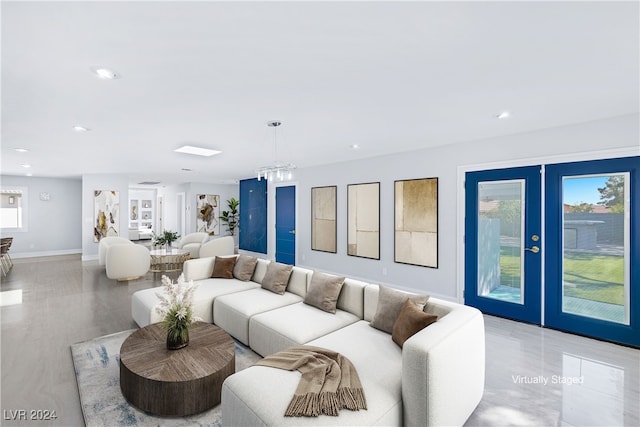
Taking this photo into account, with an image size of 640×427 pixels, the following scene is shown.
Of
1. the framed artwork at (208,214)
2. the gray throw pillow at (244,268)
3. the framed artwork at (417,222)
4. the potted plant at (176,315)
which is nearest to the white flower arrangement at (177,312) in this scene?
the potted plant at (176,315)

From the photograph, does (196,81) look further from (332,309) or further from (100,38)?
(332,309)

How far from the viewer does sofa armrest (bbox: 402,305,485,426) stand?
1.68m

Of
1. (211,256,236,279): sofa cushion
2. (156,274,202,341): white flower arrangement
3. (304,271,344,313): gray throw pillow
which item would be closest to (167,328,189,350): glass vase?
A: (156,274,202,341): white flower arrangement

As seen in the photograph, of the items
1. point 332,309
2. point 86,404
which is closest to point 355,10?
point 332,309

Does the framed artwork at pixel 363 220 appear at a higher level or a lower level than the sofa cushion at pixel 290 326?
higher

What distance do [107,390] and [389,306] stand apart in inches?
94.5

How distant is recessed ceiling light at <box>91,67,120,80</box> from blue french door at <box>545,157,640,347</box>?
471cm

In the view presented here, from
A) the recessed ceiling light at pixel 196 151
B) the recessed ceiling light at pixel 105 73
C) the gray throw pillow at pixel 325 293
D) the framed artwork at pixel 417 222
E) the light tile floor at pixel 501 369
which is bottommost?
the light tile floor at pixel 501 369

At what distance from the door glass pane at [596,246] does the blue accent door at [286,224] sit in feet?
17.4

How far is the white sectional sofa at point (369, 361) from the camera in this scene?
167 centimetres

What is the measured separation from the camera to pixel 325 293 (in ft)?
10.4

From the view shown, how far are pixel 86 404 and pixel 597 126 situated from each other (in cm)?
562

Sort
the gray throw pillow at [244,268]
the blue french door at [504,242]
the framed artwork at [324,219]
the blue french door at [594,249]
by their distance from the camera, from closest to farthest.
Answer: the blue french door at [594,249]
the blue french door at [504,242]
the gray throw pillow at [244,268]
the framed artwork at [324,219]

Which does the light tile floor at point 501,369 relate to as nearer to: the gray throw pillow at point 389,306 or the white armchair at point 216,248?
the gray throw pillow at point 389,306
